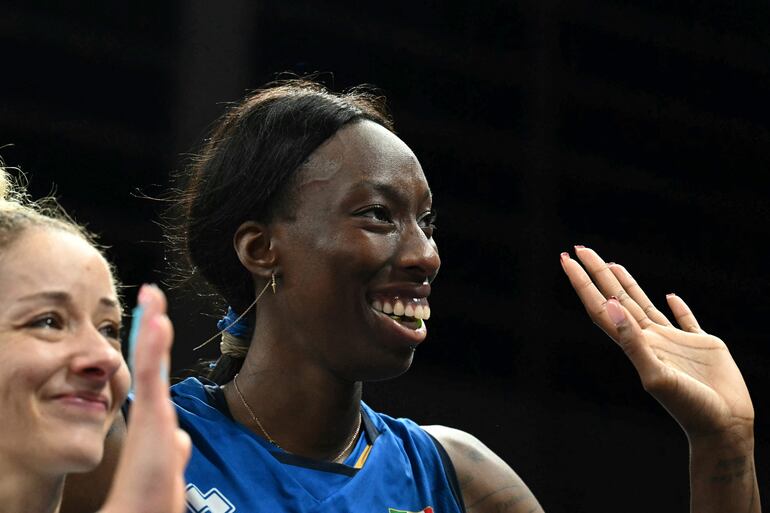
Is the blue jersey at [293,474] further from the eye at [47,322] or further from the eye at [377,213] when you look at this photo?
the eye at [47,322]

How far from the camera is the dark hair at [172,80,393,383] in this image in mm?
2533

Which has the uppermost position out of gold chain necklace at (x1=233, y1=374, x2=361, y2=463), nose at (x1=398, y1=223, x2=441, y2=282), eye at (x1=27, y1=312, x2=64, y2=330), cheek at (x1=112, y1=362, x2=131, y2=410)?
nose at (x1=398, y1=223, x2=441, y2=282)

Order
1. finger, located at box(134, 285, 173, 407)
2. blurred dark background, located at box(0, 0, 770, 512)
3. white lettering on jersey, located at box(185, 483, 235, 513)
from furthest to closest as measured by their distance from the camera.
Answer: blurred dark background, located at box(0, 0, 770, 512) < white lettering on jersey, located at box(185, 483, 235, 513) < finger, located at box(134, 285, 173, 407)

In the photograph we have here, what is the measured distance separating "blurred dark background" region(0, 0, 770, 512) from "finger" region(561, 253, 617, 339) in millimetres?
1980

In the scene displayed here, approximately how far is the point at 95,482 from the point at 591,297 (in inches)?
38.5

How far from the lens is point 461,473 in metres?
2.64

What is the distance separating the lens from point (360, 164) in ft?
8.20

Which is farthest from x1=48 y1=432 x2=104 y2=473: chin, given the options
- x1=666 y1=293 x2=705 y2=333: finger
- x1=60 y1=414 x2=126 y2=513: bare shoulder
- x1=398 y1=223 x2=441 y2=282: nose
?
x1=666 y1=293 x2=705 y2=333: finger

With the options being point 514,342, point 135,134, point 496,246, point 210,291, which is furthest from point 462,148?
point 210,291

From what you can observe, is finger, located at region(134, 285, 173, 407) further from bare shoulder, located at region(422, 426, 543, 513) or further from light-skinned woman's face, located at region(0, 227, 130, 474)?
bare shoulder, located at region(422, 426, 543, 513)

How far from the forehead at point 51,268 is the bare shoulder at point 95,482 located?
0.50m

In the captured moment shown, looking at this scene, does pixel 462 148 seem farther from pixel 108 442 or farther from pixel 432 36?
pixel 108 442

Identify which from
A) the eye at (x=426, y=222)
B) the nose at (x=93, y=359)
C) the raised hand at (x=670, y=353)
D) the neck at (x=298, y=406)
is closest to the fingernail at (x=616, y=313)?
the raised hand at (x=670, y=353)

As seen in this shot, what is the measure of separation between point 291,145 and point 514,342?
2.36m
